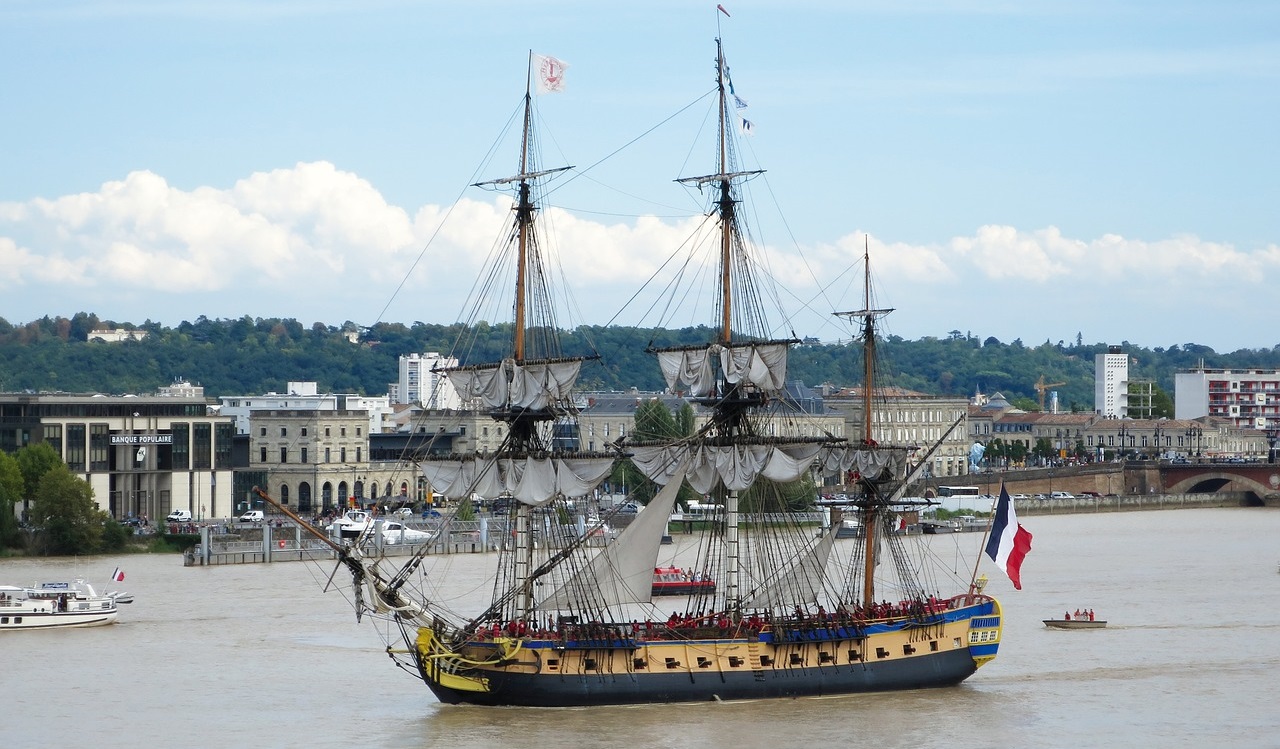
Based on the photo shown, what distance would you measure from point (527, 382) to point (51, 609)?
23075 mm

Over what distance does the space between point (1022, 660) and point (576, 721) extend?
17.4 m

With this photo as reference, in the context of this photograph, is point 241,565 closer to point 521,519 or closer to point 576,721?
point 521,519

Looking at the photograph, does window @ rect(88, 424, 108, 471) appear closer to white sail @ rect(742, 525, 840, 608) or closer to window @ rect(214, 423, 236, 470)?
window @ rect(214, 423, 236, 470)

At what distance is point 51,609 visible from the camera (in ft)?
223

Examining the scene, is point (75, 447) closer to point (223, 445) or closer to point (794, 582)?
point (223, 445)

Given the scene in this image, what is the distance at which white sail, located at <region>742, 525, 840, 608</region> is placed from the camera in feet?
185

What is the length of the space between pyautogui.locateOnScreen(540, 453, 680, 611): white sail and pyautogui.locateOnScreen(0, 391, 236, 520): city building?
198 feet

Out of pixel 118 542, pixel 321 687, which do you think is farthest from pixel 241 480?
pixel 321 687

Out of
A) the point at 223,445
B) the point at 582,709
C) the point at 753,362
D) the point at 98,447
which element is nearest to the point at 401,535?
the point at 98,447

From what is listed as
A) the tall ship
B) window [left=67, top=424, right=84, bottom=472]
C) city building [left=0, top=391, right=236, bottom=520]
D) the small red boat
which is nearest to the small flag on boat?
the tall ship

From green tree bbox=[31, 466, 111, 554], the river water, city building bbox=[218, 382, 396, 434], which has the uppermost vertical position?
city building bbox=[218, 382, 396, 434]

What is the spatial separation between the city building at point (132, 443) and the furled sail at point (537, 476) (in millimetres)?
57571

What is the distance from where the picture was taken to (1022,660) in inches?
2366

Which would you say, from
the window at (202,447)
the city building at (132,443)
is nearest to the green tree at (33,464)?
the city building at (132,443)
